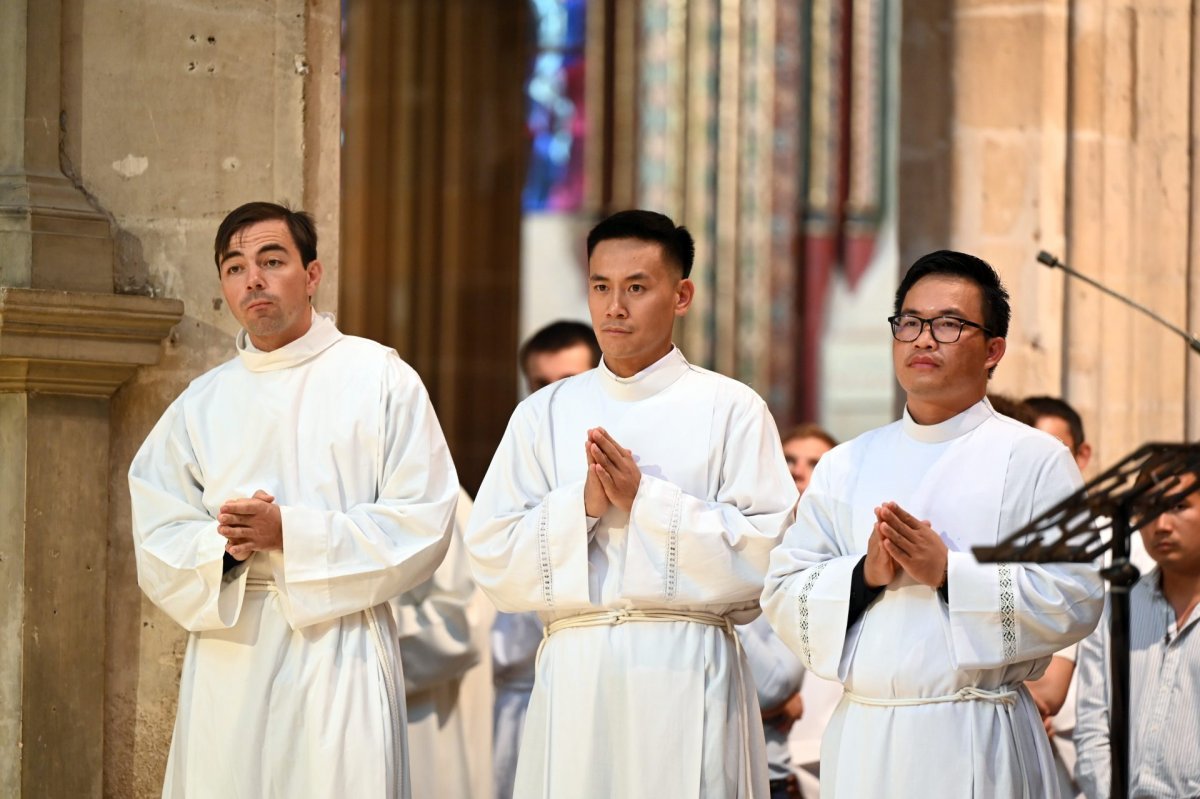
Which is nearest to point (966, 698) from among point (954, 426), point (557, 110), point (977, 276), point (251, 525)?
point (954, 426)

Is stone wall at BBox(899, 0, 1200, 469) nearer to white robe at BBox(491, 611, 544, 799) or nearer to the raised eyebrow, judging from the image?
white robe at BBox(491, 611, 544, 799)

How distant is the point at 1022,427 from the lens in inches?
181

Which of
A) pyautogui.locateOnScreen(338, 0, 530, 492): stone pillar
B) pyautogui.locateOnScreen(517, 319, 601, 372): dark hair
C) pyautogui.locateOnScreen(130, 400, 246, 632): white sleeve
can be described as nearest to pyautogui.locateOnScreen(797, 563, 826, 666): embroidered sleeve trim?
pyautogui.locateOnScreen(130, 400, 246, 632): white sleeve

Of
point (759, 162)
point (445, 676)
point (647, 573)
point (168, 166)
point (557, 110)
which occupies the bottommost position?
point (445, 676)

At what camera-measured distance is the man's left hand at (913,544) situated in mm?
4297

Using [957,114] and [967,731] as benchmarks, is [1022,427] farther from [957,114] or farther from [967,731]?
[957,114]

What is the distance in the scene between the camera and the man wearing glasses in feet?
14.3

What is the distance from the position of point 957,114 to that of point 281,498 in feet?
12.0

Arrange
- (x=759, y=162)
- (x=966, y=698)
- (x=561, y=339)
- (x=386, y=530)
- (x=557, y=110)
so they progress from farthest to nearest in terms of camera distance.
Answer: (x=557, y=110) → (x=759, y=162) → (x=561, y=339) → (x=386, y=530) → (x=966, y=698)

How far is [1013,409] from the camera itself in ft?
19.2

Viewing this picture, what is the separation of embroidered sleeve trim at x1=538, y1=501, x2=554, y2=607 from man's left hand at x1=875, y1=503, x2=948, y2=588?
0.89 metres

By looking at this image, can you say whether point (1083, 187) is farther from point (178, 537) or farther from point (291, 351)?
point (178, 537)

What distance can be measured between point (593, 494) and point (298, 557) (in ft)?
2.46

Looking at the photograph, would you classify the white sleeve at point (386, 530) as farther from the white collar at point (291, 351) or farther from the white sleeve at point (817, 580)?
the white sleeve at point (817, 580)
